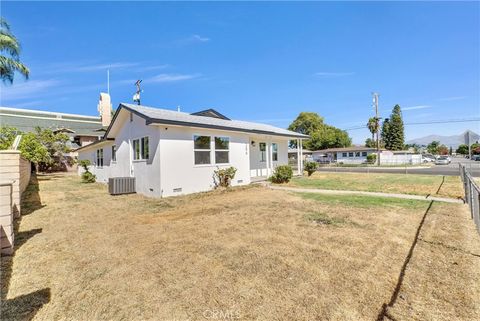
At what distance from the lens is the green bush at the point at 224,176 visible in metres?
12.0

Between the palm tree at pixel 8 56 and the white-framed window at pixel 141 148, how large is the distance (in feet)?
37.0

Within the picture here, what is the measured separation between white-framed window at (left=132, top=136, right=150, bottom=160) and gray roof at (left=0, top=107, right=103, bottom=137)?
23690mm

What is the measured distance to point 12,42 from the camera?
1516cm

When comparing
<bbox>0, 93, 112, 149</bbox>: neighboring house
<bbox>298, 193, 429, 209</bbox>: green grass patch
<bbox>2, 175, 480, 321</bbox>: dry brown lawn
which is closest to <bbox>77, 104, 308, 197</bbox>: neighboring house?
<bbox>2, 175, 480, 321</bbox>: dry brown lawn

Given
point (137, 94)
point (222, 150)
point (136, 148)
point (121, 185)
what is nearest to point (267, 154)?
point (222, 150)

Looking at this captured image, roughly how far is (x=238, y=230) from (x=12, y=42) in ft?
64.7

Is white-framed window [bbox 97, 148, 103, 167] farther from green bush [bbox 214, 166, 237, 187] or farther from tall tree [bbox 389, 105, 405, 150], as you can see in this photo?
tall tree [bbox 389, 105, 405, 150]

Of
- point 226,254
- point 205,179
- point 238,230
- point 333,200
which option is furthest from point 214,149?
point 226,254

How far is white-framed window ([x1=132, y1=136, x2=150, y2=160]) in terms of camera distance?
451 inches

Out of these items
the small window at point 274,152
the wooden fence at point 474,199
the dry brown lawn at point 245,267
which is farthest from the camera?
the small window at point 274,152

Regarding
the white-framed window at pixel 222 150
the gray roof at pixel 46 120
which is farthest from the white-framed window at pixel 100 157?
the gray roof at pixel 46 120

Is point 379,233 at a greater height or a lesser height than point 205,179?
lesser

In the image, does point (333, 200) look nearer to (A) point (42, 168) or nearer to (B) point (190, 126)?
(B) point (190, 126)

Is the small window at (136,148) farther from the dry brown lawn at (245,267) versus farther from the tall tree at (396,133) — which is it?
the tall tree at (396,133)
